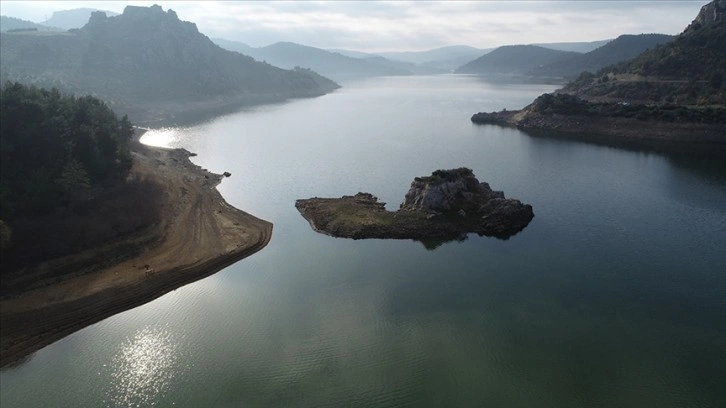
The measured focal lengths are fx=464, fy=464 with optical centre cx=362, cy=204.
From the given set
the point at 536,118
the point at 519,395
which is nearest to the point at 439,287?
the point at 519,395

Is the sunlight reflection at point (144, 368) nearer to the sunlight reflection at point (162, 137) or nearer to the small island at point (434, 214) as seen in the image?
the small island at point (434, 214)

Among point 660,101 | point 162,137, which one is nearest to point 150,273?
point 162,137

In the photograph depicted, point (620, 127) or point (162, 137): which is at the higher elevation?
point (620, 127)

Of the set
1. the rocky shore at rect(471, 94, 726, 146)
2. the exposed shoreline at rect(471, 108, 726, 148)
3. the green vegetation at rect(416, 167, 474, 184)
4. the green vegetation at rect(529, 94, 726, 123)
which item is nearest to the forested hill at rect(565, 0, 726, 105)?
the green vegetation at rect(529, 94, 726, 123)

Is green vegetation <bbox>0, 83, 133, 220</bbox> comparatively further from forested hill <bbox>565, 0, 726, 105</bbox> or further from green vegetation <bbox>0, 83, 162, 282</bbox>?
forested hill <bbox>565, 0, 726, 105</bbox>

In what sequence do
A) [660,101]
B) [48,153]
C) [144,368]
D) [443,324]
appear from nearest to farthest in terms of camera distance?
[144,368] → [443,324] → [48,153] → [660,101]

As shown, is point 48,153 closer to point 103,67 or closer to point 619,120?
point 619,120

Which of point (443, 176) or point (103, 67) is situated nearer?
point (443, 176)

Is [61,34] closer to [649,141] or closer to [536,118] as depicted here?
[536,118]
